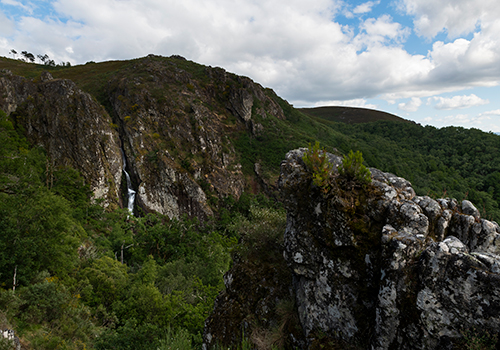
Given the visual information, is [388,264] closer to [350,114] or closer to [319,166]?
[319,166]

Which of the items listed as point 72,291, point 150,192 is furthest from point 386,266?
point 150,192

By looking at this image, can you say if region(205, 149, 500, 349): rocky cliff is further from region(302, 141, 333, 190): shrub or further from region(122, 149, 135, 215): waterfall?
region(122, 149, 135, 215): waterfall

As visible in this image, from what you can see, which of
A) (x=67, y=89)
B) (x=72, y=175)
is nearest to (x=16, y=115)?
(x=67, y=89)

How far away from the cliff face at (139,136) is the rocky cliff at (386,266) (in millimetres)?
47289

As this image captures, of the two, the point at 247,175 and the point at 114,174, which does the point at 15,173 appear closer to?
the point at 114,174

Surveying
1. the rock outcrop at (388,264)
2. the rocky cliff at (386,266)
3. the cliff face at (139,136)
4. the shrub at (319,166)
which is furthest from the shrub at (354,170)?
the cliff face at (139,136)

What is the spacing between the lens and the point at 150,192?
51781mm

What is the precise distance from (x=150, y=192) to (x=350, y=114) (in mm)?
164817

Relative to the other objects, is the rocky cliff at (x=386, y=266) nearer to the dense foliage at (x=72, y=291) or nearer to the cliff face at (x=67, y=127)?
the dense foliage at (x=72, y=291)

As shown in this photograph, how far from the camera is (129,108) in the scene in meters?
59.0

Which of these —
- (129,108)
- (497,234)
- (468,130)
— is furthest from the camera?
(468,130)

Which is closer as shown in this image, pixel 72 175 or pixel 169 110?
pixel 72 175

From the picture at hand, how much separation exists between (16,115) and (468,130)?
6154 inches

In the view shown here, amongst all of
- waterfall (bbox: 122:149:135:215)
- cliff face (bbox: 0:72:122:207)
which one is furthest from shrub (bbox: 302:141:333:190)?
waterfall (bbox: 122:149:135:215)
